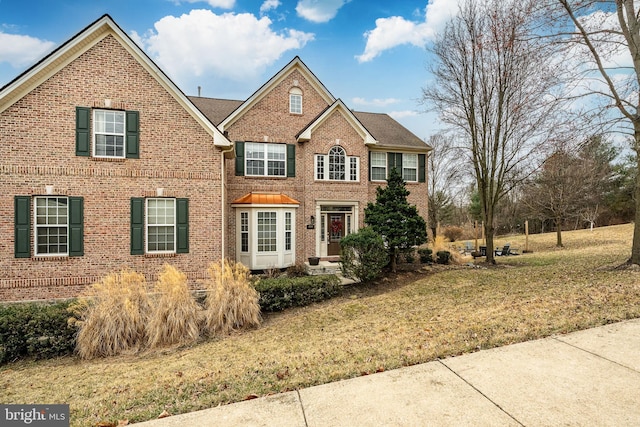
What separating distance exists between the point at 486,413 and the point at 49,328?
907cm

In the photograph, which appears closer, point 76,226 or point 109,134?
point 76,226

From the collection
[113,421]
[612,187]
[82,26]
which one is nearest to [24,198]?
[82,26]

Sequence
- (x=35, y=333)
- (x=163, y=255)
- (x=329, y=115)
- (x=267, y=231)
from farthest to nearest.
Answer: (x=329, y=115)
(x=267, y=231)
(x=163, y=255)
(x=35, y=333)

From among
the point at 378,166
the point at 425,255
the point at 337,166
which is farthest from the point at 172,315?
the point at 378,166

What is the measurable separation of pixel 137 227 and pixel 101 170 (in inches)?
84.8

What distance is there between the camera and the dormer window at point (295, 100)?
1617 cm

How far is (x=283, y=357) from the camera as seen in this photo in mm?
5480

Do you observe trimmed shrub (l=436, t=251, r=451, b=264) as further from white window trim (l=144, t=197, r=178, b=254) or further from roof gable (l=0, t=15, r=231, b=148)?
roof gable (l=0, t=15, r=231, b=148)

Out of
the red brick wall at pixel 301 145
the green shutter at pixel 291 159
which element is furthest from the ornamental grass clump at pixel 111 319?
the green shutter at pixel 291 159

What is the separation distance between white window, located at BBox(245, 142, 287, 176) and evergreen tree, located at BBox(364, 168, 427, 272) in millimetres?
5067

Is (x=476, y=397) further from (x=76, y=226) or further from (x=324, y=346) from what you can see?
(x=76, y=226)

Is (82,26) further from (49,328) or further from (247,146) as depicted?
(49,328)

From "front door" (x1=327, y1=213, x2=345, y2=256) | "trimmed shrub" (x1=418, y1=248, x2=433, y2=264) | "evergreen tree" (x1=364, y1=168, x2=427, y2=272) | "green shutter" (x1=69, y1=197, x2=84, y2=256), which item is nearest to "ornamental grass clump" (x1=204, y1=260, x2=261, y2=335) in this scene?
"green shutter" (x1=69, y1=197, x2=84, y2=256)

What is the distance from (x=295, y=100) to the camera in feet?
53.3
